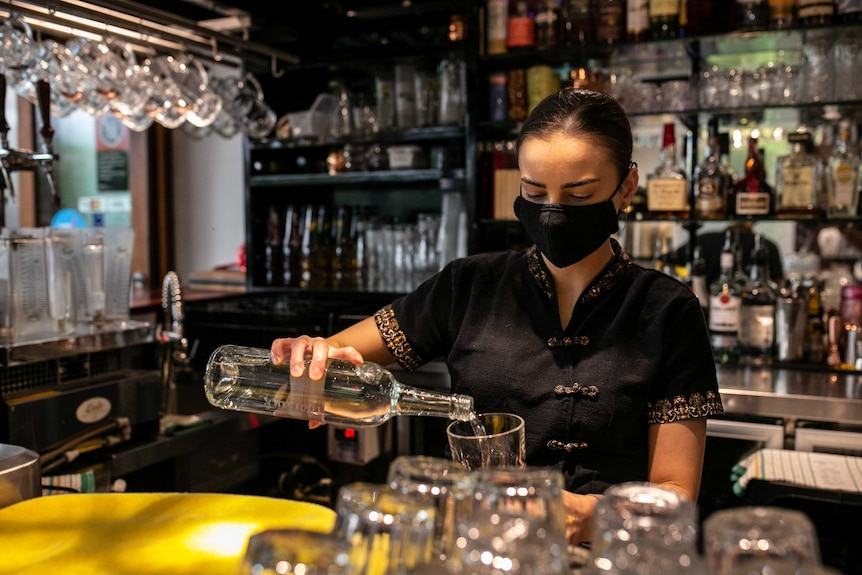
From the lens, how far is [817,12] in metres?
2.74

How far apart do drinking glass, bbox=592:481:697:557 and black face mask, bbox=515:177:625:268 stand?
0.78m

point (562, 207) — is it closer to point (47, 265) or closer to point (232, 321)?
point (47, 265)

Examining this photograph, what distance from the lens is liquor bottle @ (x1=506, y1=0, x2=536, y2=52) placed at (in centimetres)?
316

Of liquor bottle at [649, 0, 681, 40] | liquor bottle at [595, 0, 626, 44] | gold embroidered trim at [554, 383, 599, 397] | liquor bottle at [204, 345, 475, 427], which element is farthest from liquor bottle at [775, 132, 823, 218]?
liquor bottle at [204, 345, 475, 427]

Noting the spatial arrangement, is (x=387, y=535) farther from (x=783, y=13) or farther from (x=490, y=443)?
(x=783, y=13)

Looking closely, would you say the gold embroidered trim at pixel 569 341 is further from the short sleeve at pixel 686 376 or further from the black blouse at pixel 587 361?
the short sleeve at pixel 686 376

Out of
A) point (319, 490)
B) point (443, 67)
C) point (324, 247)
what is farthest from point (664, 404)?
point (324, 247)

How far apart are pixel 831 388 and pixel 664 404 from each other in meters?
1.41

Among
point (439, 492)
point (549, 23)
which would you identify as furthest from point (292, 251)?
point (439, 492)

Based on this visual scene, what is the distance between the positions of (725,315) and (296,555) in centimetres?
254

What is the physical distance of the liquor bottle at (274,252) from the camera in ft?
12.8

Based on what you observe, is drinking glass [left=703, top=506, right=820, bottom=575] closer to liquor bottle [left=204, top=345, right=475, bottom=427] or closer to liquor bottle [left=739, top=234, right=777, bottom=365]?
liquor bottle [left=204, top=345, right=475, bottom=427]

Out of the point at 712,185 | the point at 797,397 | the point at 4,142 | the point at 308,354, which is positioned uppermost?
the point at 4,142

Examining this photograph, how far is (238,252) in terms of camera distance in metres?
4.43
